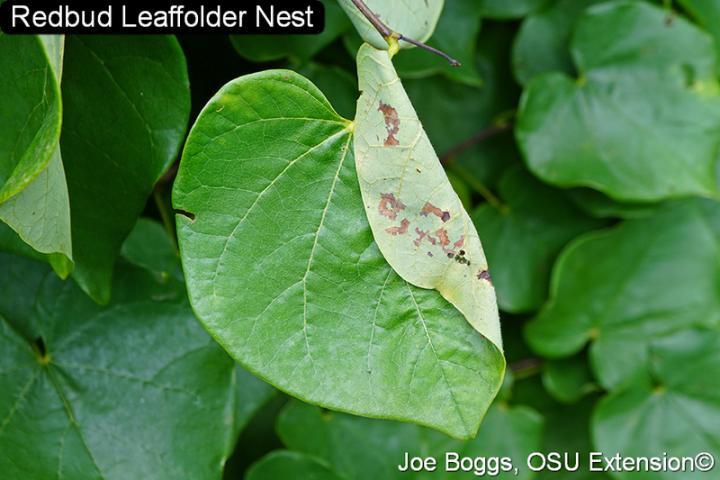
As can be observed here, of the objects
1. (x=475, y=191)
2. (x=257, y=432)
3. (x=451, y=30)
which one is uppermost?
(x=451, y=30)

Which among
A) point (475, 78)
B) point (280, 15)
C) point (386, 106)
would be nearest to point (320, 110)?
point (386, 106)

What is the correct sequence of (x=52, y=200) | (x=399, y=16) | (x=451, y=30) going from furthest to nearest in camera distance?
(x=451, y=30)
(x=399, y=16)
(x=52, y=200)

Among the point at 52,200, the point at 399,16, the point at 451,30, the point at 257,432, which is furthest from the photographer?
the point at 257,432

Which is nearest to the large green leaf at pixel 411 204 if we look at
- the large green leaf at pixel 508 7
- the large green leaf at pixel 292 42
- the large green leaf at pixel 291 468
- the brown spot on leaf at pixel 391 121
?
the brown spot on leaf at pixel 391 121

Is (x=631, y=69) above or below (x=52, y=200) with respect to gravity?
below

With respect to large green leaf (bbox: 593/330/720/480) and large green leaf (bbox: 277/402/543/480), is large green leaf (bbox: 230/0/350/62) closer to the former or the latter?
large green leaf (bbox: 277/402/543/480)

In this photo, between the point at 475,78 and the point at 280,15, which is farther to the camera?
the point at 475,78

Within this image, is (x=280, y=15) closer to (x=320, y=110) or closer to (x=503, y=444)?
(x=320, y=110)
